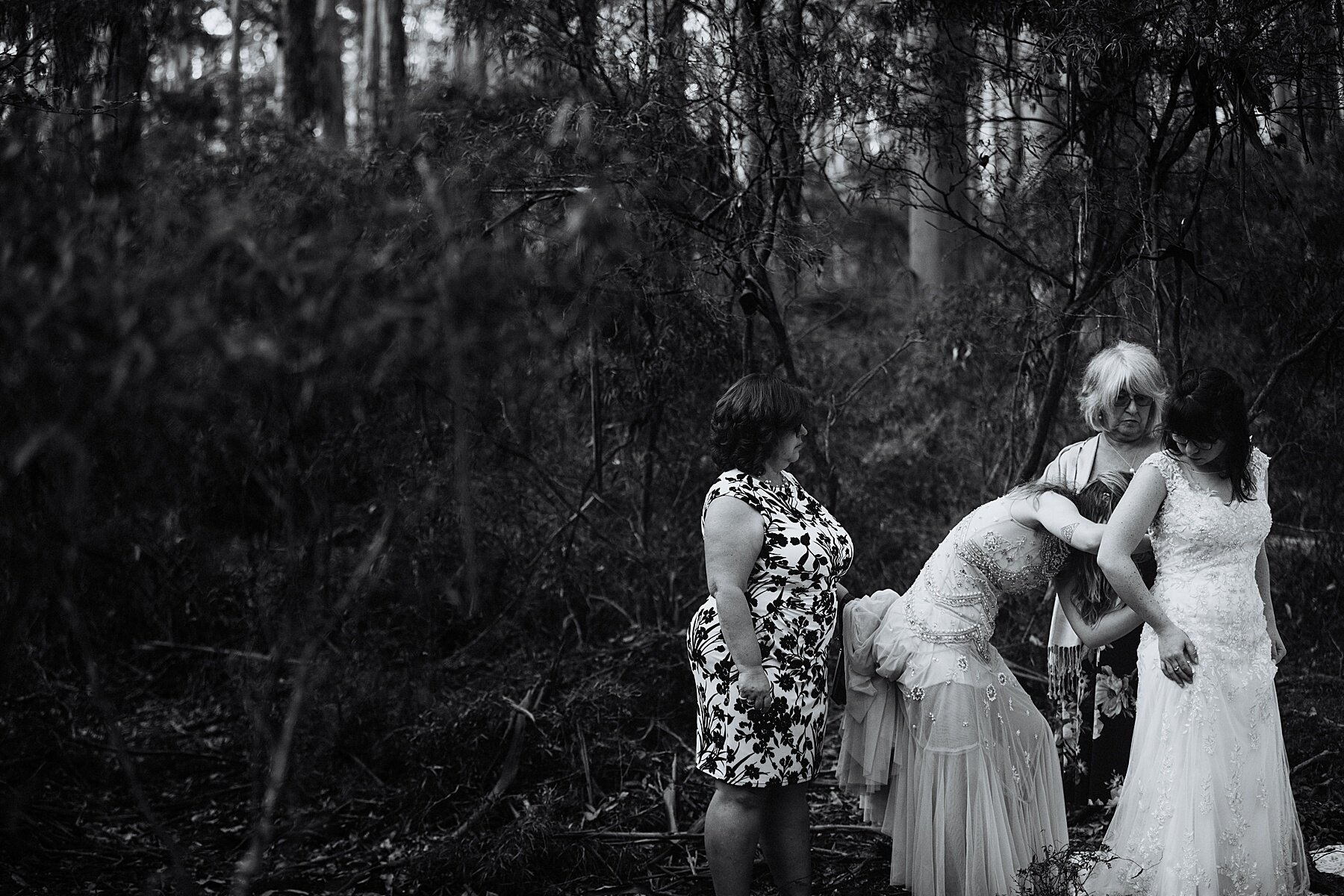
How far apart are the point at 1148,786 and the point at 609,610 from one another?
3.53 metres

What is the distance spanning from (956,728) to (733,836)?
2.27ft

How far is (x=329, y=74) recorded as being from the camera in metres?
15.4

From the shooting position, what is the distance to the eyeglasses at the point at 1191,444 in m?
2.99

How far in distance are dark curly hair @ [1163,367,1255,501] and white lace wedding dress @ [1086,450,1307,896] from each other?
0.38 feet

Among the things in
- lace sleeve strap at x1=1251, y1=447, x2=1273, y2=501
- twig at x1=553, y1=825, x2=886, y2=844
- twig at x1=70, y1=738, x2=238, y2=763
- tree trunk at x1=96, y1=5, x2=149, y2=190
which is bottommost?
twig at x1=553, y1=825, x2=886, y2=844

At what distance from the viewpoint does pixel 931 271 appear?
10.4 meters

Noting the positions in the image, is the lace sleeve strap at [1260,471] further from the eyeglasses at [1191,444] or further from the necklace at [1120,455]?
the necklace at [1120,455]

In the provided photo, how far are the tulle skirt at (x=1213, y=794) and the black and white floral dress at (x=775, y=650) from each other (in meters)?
0.93

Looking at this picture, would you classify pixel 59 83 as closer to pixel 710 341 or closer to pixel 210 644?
pixel 710 341

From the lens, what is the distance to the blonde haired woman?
361cm

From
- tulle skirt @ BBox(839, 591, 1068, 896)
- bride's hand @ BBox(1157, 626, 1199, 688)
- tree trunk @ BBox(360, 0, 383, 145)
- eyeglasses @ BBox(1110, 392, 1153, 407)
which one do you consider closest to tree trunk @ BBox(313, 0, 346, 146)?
tree trunk @ BBox(360, 0, 383, 145)

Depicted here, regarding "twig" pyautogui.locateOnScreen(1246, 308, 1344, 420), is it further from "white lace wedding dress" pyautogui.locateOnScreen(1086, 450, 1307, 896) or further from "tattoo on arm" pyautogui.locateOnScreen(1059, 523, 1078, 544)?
"tattoo on arm" pyautogui.locateOnScreen(1059, 523, 1078, 544)

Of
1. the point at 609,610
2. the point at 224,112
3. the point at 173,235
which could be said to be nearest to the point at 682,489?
the point at 609,610

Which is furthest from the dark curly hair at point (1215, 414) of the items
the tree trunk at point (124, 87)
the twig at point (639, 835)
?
the tree trunk at point (124, 87)
